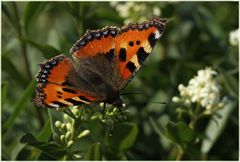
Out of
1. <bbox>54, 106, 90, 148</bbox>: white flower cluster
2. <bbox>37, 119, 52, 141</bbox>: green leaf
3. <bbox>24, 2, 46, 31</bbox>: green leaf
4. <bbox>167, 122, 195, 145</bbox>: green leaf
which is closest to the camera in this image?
<bbox>54, 106, 90, 148</bbox>: white flower cluster

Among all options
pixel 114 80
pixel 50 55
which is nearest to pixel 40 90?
pixel 114 80

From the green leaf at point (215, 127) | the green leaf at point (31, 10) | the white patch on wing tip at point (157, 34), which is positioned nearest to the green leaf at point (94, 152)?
the white patch on wing tip at point (157, 34)

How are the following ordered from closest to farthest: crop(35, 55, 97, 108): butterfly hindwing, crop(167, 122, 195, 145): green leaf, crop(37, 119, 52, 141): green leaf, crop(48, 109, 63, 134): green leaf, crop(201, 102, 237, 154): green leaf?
crop(35, 55, 97, 108): butterfly hindwing
crop(48, 109, 63, 134): green leaf
crop(37, 119, 52, 141): green leaf
crop(167, 122, 195, 145): green leaf
crop(201, 102, 237, 154): green leaf

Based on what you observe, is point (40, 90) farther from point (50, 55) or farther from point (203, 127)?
point (203, 127)

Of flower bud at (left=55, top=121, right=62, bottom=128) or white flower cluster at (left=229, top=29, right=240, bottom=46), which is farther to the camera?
white flower cluster at (left=229, top=29, right=240, bottom=46)

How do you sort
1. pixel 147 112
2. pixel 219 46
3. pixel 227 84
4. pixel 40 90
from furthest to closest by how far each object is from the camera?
pixel 219 46, pixel 147 112, pixel 227 84, pixel 40 90

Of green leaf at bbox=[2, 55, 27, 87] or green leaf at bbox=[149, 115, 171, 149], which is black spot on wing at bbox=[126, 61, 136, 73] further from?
green leaf at bbox=[2, 55, 27, 87]

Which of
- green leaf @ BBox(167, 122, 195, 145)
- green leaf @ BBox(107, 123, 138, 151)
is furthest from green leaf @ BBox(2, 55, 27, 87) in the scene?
green leaf @ BBox(167, 122, 195, 145)
